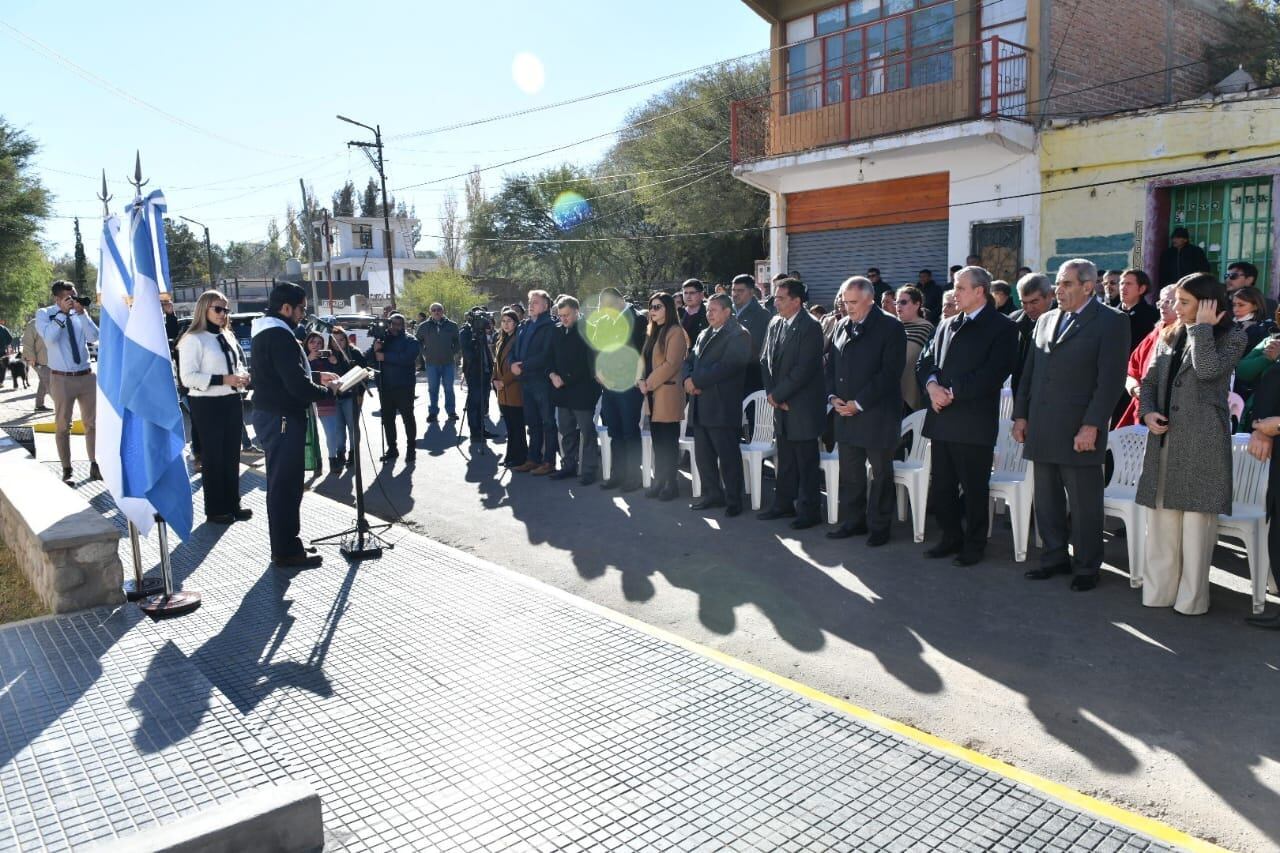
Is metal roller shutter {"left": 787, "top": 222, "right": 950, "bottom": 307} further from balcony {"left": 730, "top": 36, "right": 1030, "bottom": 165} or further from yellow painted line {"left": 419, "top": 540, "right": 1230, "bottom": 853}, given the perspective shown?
yellow painted line {"left": 419, "top": 540, "right": 1230, "bottom": 853}

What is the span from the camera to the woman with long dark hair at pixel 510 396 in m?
11.0

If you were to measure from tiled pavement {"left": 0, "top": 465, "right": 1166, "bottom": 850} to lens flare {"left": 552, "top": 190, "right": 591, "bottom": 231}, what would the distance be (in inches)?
1768

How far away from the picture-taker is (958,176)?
16.5 meters

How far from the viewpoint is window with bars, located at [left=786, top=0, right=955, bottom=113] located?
55.3 feet

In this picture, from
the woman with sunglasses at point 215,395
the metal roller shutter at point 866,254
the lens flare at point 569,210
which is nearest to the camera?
the woman with sunglasses at point 215,395

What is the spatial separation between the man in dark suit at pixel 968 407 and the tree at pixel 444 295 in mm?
37234

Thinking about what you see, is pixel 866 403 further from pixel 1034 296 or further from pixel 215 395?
pixel 215 395

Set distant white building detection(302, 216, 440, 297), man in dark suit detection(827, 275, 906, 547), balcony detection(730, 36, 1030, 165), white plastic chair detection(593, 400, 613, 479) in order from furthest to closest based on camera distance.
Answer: distant white building detection(302, 216, 440, 297) < balcony detection(730, 36, 1030, 165) < white plastic chair detection(593, 400, 613, 479) < man in dark suit detection(827, 275, 906, 547)

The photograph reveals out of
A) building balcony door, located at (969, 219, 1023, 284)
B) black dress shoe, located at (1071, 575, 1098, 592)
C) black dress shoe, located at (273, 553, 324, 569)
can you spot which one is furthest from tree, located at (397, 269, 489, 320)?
black dress shoe, located at (1071, 575, 1098, 592)

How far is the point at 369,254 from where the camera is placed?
76.0m

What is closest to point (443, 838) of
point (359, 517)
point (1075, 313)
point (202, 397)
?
point (359, 517)

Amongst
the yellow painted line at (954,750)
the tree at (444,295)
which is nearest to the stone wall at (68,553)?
the yellow painted line at (954,750)

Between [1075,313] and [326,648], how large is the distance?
4.85 m

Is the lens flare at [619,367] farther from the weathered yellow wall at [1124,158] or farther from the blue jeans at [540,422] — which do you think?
the weathered yellow wall at [1124,158]
